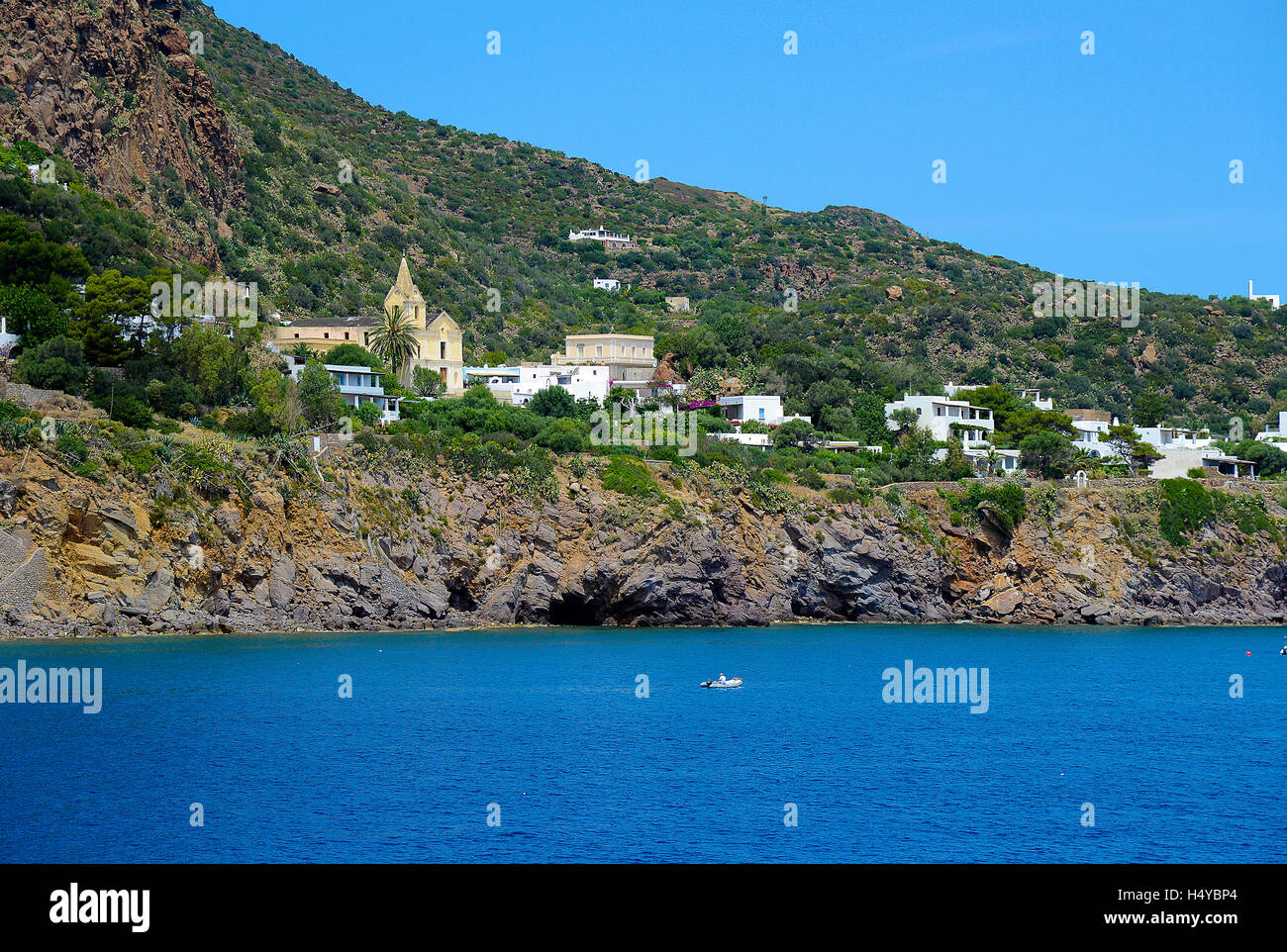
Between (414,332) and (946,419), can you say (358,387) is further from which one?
(946,419)

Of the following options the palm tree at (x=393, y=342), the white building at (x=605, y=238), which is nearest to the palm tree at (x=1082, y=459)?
the palm tree at (x=393, y=342)

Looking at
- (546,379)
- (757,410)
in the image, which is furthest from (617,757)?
(546,379)

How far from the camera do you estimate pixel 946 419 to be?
8725cm

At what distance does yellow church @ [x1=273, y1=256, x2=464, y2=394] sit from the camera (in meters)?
82.0

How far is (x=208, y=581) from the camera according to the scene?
50.6 meters

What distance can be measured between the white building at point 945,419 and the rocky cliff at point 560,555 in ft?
46.9

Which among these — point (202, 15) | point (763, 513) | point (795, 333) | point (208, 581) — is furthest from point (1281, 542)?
point (202, 15)

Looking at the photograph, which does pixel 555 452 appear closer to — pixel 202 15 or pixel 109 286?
pixel 109 286

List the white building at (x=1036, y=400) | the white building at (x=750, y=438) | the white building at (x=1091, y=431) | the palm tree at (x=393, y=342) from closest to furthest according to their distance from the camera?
the white building at (x=750, y=438), the palm tree at (x=393, y=342), the white building at (x=1091, y=431), the white building at (x=1036, y=400)

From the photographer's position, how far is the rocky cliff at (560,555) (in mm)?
47781

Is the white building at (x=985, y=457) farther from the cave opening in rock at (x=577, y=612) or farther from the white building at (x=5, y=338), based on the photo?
the white building at (x=5, y=338)

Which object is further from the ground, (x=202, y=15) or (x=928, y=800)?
(x=202, y=15)

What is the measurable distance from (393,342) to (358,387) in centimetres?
967
